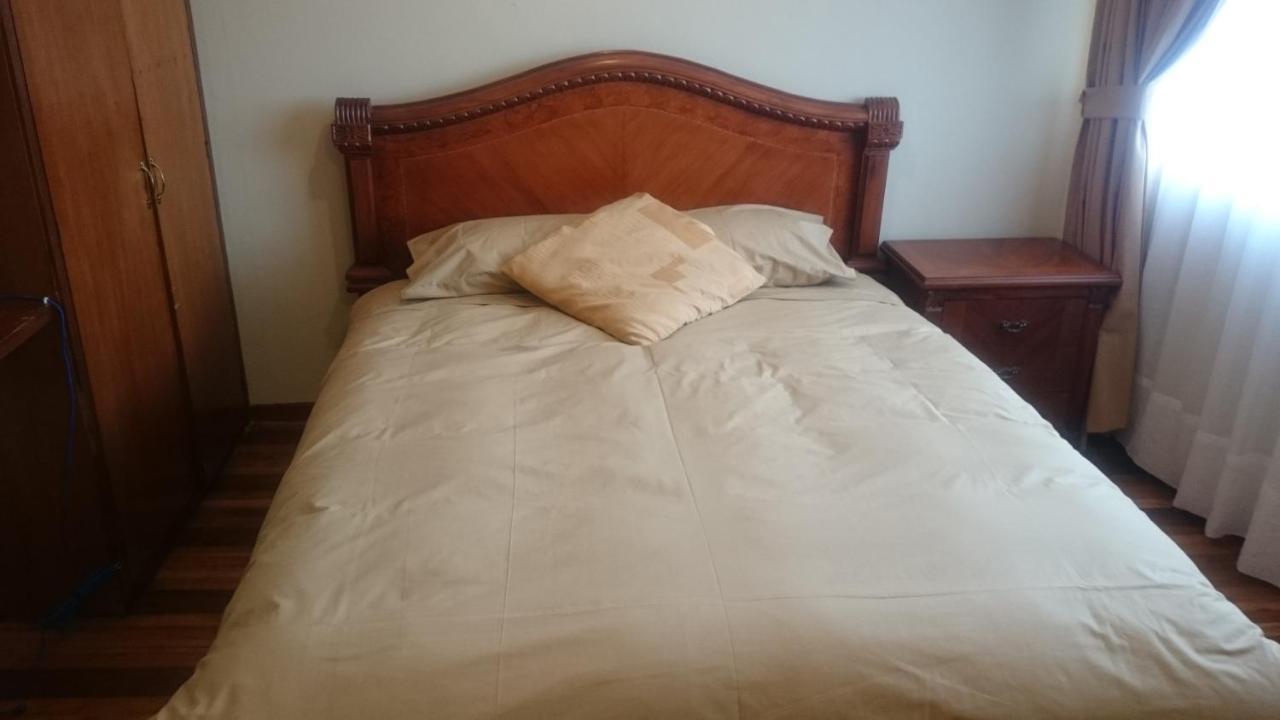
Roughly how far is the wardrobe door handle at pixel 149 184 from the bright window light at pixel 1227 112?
2728 millimetres

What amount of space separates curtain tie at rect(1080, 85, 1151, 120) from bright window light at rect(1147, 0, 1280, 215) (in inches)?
1.3

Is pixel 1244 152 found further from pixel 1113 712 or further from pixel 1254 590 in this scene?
pixel 1113 712

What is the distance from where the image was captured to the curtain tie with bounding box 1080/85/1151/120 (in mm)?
2854

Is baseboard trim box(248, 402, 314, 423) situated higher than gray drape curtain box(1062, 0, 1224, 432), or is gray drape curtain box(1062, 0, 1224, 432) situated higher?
gray drape curtain box(1062, 0, 1224, 432)

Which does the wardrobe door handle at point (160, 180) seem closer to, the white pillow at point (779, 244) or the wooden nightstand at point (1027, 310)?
the white pillow at point (779, 244)

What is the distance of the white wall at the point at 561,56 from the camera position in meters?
2.90

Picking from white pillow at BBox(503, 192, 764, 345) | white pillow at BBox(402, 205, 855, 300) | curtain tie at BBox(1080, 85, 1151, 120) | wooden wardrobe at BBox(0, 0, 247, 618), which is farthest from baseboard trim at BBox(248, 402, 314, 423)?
curtain tie at BBox(1080, 85, 1151, 120)

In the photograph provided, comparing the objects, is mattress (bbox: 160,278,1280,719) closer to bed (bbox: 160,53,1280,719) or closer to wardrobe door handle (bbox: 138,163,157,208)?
bed (bbox: 160,53,1280,719)

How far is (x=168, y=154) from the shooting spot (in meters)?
2.62

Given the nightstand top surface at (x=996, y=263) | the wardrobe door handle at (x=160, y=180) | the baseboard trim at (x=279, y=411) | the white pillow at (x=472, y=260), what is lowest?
the baseboard trim at (x=279, y=411)

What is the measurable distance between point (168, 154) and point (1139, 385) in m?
A: 2.87

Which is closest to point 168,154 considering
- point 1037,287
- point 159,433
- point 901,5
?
point 159,433

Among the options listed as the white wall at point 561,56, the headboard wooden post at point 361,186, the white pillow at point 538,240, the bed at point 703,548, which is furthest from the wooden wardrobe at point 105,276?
the white pillow at point 538,240

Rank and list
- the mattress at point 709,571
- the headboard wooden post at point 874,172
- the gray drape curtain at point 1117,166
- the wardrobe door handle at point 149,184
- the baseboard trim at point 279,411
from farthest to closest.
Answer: the baseboard trim at point 279,411 < the headboard wooden post at point 874,172 < the gray drape curtain at point 1117,166 < the wardrobe door handle at point 149,184 < the mattress at point 709,571
